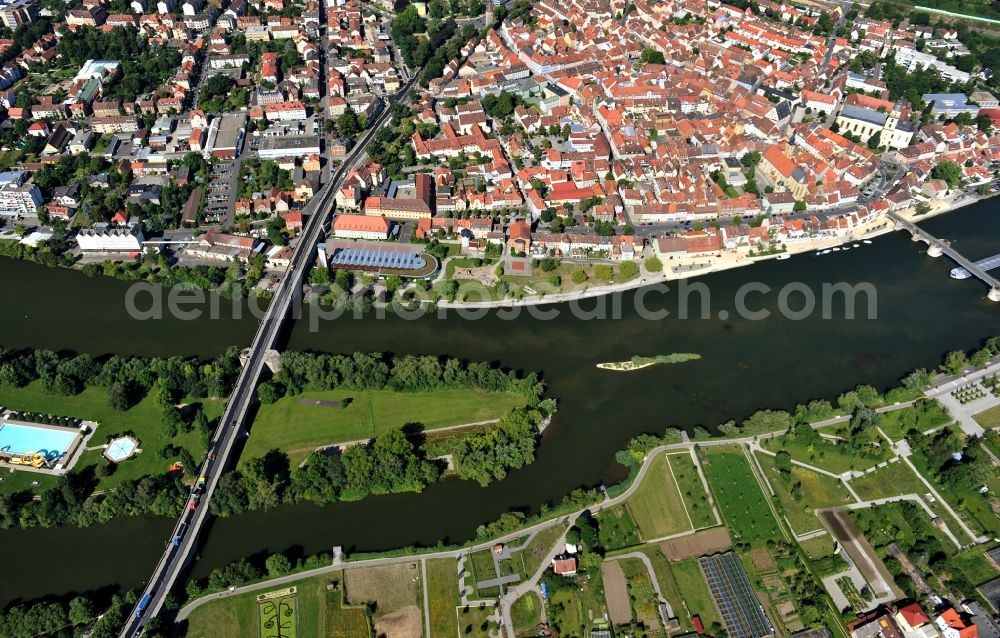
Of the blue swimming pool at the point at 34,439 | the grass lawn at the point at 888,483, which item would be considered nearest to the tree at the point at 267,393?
the blue swimming pool at the point at 34,439

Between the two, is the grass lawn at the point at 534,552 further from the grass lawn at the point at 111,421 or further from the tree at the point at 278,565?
the grass lawn at the point at 111,421

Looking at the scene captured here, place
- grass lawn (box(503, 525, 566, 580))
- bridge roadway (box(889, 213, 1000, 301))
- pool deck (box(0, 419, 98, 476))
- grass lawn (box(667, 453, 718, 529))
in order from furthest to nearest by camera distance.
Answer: bridge roadway (box(889, 213, 1000, 301)), pool deck (box(0, 419, 98, 476)), grass lawn (box(667, 453, 718, 529)), grass lawn (box(503, 525, 566, 580))

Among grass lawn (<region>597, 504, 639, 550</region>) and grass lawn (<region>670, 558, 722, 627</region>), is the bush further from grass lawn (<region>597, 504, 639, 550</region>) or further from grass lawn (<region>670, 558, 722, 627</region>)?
grass lawn (<region>670, 558, 722, 627</region>)

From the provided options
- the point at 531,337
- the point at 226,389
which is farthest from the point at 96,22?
the point at 531,337

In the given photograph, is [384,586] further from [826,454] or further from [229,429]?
[826,454]

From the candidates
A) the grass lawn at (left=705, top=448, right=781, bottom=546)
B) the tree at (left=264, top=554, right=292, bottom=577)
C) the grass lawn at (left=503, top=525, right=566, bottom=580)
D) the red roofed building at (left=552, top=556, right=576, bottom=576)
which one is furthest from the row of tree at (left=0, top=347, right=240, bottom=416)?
the grass lawn at (left=705, top=448, right=781, bottom=546)
